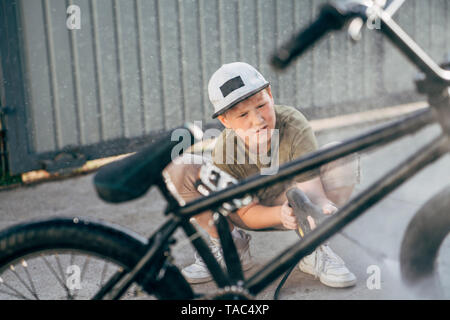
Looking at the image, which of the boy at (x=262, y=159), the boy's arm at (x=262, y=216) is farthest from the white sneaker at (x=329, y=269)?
the boy's arm at (x=262, y=216)

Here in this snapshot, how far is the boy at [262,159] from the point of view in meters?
2.03

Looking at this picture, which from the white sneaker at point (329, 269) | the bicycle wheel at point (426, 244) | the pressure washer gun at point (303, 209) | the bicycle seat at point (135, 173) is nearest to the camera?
the bicycle seat at point (135, 173)

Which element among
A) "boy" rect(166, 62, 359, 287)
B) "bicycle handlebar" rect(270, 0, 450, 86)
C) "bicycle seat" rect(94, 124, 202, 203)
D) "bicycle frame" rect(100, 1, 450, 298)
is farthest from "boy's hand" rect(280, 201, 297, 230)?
"bicycle handlebar" rect(270, 0, 450, 86)

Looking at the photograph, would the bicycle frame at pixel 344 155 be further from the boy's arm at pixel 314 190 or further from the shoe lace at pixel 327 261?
the shoe lace at pixel 327 261

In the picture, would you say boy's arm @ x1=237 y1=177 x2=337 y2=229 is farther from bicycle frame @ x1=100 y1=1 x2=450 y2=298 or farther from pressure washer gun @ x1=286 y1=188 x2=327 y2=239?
bicycle frame @ x1=100 y1=1 x2=450 y2=298

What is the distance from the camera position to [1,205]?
137 inches

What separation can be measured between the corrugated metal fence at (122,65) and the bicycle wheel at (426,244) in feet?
9.95

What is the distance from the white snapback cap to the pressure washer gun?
0.46m

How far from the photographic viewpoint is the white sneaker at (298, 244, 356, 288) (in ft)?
7.32

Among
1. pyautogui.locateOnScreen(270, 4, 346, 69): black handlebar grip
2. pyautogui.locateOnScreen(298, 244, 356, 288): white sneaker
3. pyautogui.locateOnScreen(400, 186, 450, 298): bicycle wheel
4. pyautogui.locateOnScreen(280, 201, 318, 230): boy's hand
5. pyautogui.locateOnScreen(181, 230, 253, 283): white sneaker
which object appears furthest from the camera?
A: pyautogui.locateOnScreen(181, 230, 253, 283): white sneaker

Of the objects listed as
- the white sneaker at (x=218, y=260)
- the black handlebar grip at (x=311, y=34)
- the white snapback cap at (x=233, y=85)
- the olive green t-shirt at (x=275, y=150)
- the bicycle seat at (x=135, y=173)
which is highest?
the black handlebar grip at (x=311, y=34)

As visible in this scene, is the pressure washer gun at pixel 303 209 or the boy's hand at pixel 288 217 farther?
the boy's hand at pixel 288 217
